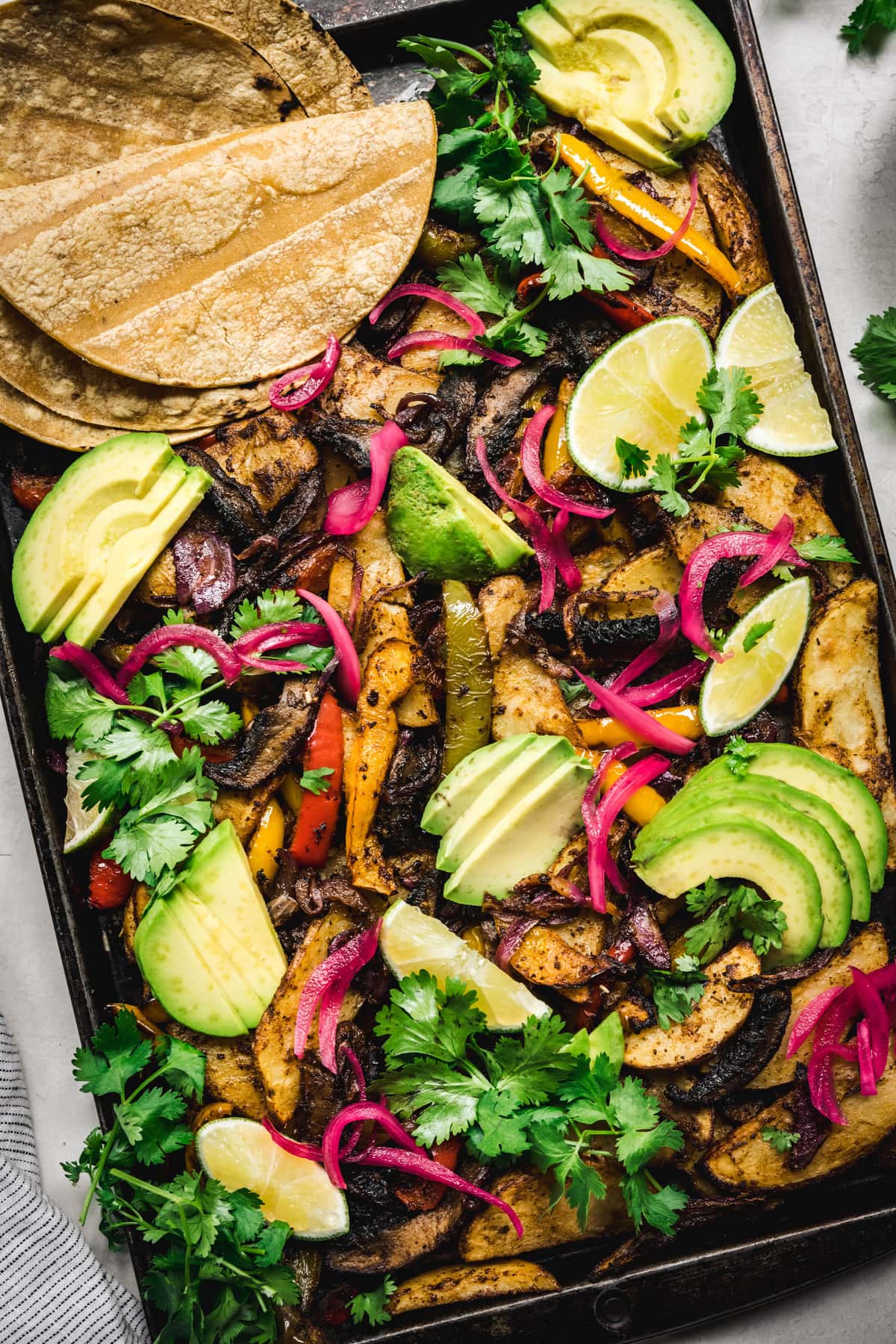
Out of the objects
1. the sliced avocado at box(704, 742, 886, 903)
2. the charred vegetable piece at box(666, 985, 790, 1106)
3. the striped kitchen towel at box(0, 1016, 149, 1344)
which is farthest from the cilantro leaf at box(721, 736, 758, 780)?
the striped kitchen towel at box(0, 1016, 149, 1344)

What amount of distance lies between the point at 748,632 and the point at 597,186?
1.56m

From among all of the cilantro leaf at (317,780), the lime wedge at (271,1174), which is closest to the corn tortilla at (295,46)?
the cilantro leaf at (317,780)

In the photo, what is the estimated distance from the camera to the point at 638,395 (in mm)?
3393

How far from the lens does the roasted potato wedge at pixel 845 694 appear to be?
11.1 feet

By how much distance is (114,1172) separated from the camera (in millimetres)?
3137

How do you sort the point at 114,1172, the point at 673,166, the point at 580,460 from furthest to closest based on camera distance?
the point at 673,166
the point at 580,460
the point at 114,1172

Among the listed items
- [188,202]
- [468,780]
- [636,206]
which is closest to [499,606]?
[468,780]

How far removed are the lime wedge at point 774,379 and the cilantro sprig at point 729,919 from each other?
1.41 meters

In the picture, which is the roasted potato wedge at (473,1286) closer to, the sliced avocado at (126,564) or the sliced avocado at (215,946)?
the sliced avocado at (215,946)

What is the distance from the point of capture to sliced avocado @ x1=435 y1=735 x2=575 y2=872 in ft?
10.4

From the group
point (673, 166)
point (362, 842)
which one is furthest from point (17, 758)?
point (673, 166)

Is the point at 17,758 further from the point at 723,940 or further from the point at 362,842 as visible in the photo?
the point at 723,940

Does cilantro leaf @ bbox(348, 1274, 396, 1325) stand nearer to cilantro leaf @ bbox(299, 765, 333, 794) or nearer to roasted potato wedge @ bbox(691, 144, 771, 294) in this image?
cilantro leaf @ bbox(299, 765, 333, 794)

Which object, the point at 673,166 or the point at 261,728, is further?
the point at 673,166
